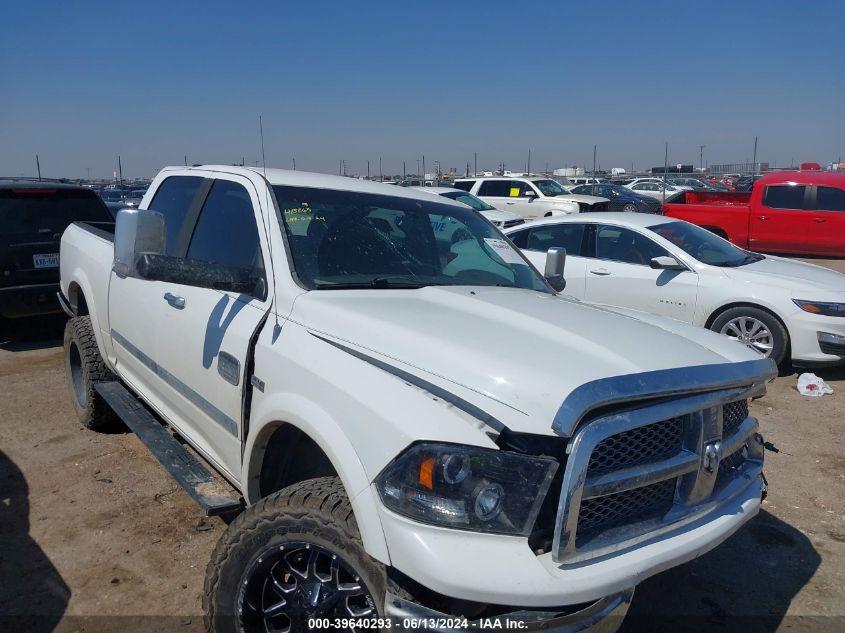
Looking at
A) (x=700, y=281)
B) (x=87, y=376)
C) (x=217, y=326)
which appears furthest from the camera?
(x=700, y=281)

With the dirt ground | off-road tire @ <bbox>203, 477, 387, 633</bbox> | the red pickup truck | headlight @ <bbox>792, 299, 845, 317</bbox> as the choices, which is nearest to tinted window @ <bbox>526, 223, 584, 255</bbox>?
headlight @ <bbox>792, 299, 845, 317</bbox>

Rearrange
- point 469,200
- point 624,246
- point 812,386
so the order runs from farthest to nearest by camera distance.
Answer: point 469,200, point 624,246, point 812,386

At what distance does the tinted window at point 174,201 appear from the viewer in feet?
13.0

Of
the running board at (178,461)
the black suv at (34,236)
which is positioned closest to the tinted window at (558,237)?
the black suv at (34,236)

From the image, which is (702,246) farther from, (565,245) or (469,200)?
(469,200)

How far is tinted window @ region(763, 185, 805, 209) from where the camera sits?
1366 cm

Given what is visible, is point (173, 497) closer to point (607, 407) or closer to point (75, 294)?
point (75, 294)

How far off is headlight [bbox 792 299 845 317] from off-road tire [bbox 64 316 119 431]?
6.17 m

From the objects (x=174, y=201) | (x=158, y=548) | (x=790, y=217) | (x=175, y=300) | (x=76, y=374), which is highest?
(x=174, y=201)

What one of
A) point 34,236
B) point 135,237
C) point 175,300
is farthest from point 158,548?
point 34,236

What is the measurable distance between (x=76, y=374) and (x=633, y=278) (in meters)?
5.59

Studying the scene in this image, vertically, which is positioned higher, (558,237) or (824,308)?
(558,237)

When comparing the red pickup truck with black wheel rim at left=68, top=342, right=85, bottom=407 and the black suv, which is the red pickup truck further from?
black wheel rim at left=68, top=342, right=85, bottom=407

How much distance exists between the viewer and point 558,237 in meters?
8.28
